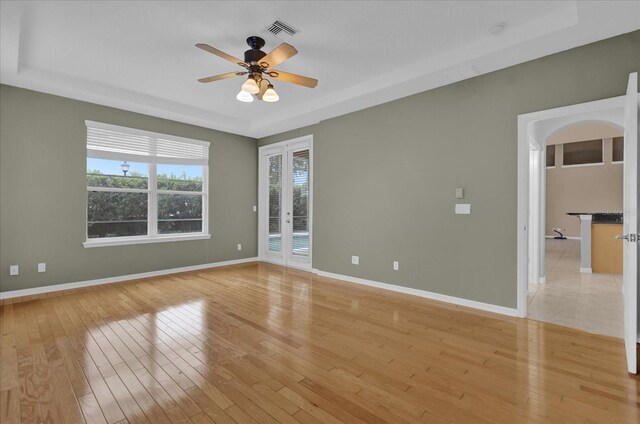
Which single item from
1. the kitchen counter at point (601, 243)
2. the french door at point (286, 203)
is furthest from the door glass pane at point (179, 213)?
the kitchen counter at point (601, 243)

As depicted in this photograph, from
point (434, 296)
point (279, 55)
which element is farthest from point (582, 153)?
point (279, 55)

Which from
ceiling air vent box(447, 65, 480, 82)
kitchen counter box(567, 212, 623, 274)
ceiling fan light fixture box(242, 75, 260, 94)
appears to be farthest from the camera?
kitchen counter box(567, 212, 623, 274)

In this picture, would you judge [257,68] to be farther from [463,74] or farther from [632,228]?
[632,228]

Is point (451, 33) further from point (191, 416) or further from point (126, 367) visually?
point (126, 367)

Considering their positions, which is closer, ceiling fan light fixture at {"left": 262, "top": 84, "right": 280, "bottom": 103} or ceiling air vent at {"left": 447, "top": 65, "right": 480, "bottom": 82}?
ceiling fan light fixture at {"left": 262, "top": 84, "right": 280, "bottom": 103}

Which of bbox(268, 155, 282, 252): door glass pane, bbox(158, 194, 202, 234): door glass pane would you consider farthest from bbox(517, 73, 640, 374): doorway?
bbox(158, 194, 202, 234): door glass pane

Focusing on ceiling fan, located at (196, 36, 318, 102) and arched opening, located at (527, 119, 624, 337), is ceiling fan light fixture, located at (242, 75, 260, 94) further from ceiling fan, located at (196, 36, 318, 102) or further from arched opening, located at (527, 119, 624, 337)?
arched opening, located at (527, 119, 624, 337)

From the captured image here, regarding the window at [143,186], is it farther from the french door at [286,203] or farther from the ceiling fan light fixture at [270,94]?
the ceiling fan light fixture at [270,94]

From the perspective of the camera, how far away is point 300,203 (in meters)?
6.05

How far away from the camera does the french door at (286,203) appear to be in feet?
19.4

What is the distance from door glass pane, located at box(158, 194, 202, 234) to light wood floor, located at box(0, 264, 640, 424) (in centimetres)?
198

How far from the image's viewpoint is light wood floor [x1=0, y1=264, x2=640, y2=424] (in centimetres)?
182

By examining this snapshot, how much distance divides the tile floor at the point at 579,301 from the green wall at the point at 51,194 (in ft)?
18.8

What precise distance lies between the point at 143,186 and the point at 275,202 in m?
2.48
